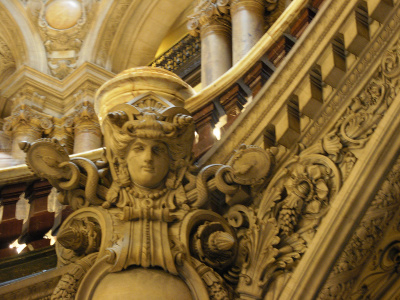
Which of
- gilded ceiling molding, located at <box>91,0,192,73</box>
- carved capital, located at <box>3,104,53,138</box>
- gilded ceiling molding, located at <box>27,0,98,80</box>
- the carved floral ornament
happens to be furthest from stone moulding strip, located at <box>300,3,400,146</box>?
gilded ceiling molding, located at <box>27,0,98,80</box>

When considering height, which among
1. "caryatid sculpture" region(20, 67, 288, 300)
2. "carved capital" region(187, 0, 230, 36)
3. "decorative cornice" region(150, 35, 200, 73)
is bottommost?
"caryatid sculpture" region(20, 67, 288, 300)

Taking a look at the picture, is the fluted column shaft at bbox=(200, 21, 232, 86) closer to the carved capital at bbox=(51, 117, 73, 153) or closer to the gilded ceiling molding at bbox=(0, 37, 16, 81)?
the carved capital at bbox=(51, 117, 73, 153)

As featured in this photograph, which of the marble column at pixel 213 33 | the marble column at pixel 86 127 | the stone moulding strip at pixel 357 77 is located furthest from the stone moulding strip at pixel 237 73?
the marble column at pixel 86 127

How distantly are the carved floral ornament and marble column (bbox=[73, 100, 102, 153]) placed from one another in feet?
20.5

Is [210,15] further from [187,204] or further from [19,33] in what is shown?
[187,204]

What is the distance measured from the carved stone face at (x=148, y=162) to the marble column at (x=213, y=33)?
4.74 m

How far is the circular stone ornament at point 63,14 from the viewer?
10.9 metres

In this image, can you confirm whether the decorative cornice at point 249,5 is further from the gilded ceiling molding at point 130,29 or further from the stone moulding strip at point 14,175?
the stone moulding strip at point 14,175

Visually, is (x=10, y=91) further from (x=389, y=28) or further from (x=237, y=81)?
(x=389, y=28)

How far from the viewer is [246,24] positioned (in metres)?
7.79

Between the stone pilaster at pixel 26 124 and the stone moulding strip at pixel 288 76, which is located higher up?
the stone pilaster at pixel 26 124

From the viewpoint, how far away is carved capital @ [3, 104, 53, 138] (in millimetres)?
9789

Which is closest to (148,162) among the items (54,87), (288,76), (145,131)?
(145,131)

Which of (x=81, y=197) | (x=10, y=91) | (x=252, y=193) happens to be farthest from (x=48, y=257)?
(x=10, y=91)
